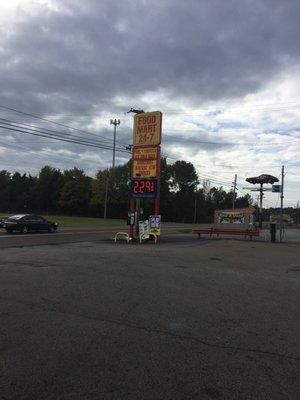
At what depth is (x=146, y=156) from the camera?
30.6 m

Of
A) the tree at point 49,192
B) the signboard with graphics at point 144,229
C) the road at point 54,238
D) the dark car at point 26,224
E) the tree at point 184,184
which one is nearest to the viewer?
the road at point 54,238

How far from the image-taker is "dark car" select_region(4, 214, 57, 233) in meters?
37.7

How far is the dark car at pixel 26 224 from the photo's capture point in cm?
3769

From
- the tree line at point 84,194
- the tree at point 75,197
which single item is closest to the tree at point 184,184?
the tree line at point 84,194

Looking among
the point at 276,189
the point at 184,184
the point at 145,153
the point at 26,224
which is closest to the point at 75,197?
the point at 184,184

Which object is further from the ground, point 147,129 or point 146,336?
point 147,129

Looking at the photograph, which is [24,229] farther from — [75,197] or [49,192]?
[49,192]

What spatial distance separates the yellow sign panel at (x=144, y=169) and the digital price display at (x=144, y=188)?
0.57m

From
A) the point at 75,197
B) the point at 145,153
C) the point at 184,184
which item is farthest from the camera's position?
the point at 184,184

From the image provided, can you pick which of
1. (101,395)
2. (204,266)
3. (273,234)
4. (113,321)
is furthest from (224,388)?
(273,234)

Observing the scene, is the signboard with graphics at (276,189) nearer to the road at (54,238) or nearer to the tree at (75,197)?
the road at (54,238)

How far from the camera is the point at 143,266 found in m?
15.2

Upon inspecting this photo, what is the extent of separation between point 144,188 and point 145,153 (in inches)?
92.9

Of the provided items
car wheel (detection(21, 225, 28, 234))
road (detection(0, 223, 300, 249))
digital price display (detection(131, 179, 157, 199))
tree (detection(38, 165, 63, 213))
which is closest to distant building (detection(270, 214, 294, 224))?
road (detection(0, 223, 300, 249))
